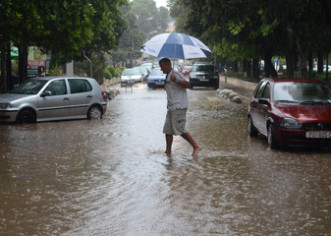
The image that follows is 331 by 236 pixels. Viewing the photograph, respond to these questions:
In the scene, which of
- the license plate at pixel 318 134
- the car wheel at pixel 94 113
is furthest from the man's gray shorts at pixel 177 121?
the car wheel at pixel 94 113

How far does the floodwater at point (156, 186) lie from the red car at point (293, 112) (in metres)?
0.33

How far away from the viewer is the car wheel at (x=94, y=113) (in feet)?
59.0

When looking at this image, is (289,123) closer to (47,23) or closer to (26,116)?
(47,23)

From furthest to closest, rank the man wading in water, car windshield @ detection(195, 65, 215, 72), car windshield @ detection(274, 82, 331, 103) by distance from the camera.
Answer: car windshield @ detection(195, 65, 215, 72)
car windshield @ detection(274, 82, 331, 103)
the man wading in water

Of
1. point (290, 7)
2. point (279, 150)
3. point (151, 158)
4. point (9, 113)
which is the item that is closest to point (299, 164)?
point (279, 150)

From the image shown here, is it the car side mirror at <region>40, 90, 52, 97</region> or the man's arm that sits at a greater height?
the man's arm

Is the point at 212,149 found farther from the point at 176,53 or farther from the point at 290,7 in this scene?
the point at 290,7

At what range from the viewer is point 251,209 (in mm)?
6609

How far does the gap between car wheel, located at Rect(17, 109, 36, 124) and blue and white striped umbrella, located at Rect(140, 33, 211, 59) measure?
481cm

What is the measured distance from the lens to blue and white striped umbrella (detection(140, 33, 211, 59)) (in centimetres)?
1307

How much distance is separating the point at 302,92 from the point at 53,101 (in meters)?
7.81

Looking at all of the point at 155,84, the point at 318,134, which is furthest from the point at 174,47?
the point at 155,84

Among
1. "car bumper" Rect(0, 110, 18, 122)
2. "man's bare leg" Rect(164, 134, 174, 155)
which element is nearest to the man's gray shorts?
"man's bare leg" Rect(164, 134, 174, 155)

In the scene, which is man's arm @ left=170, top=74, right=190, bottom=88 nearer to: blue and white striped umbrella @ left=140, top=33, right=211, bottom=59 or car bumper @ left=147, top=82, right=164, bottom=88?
blue and white striped umbrella @ left=140, top=33, right=211, bottom=59
